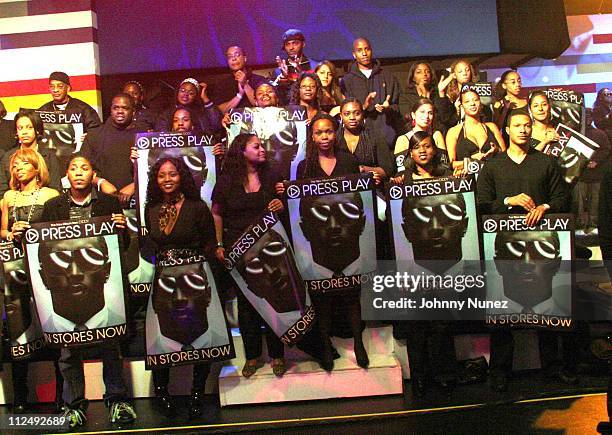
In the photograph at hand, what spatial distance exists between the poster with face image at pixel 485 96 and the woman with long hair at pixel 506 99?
0.15 meters

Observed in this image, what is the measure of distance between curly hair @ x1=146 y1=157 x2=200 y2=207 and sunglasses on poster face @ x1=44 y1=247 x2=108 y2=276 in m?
0.49

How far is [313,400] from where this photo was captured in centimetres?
563

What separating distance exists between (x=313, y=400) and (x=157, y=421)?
1053 millimetres

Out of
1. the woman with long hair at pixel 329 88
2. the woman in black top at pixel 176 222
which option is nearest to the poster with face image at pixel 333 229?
the woman in black top at pixel 176 222

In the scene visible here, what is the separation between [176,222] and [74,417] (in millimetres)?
1419

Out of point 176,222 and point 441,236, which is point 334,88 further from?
point 176,222

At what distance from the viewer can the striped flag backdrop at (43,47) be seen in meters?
8.05

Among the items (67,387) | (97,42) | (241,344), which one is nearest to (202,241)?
(241,344)

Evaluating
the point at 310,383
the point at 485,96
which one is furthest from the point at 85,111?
the point at 485,96

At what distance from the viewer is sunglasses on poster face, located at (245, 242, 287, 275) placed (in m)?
5.60

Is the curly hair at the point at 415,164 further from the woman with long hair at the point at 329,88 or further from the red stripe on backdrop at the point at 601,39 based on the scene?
the red stripe on backdrop at the point at 601,39

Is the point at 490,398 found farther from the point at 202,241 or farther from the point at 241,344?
the point at 202,241

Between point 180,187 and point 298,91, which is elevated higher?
point 298,91

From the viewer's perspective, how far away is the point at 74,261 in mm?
5406
